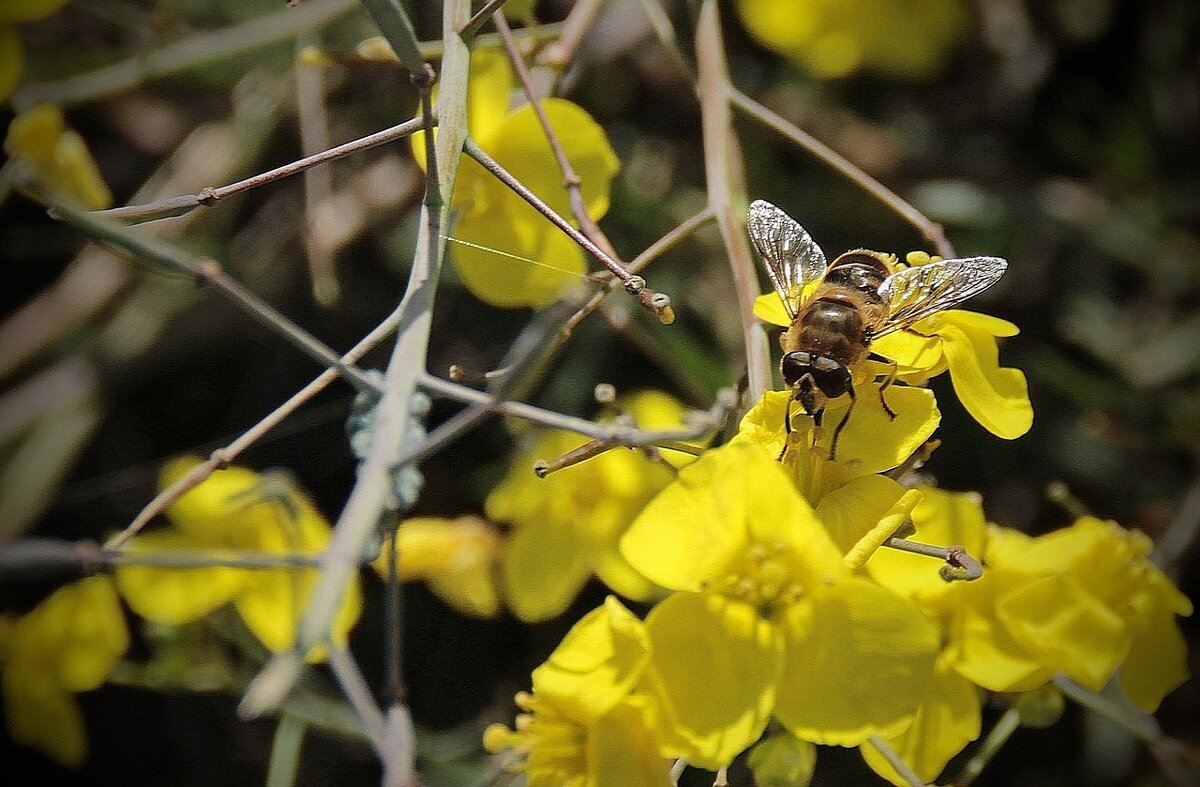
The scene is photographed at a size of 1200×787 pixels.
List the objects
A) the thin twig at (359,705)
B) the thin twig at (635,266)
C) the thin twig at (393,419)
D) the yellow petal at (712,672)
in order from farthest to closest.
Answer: the thin twig at (635,266) → the yellow petal at (712,672) → the thin twig at (359,705) → the thin twig at (393,419)

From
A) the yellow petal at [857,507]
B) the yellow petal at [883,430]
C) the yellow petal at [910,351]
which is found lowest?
the yellow petal at [857,507]

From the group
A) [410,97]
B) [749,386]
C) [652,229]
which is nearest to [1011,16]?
[652,229]

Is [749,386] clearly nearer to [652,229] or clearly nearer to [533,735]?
[533,735]

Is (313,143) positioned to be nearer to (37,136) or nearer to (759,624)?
(37,136)

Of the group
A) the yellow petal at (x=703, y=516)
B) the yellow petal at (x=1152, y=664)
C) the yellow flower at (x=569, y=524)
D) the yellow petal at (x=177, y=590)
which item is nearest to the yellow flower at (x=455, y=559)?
the yellow flower at (x=569, y=524)

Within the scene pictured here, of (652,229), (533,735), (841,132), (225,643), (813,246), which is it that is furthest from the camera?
(841,132)

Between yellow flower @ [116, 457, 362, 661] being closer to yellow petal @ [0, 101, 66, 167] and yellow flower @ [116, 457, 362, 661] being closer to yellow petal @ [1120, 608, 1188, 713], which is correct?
yellow petal @ [0, 101, 66, 167]

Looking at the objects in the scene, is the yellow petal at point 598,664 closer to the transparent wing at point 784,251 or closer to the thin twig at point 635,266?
the thin twig at point 635,266
